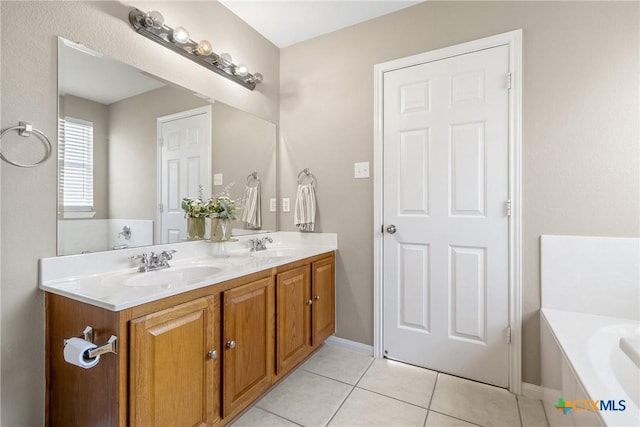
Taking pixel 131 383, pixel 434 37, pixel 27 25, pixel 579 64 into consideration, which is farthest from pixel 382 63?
pixel 131 383

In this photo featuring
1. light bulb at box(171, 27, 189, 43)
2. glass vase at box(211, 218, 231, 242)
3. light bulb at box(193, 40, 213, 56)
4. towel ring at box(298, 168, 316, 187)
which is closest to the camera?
light bulb at box(171, 27, 189, 43)

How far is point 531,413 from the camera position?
1520 mm

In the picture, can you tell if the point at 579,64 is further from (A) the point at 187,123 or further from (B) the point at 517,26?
(A) the point at 187,123

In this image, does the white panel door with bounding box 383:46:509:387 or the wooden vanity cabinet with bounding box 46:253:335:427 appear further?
the white panel door with bounding box 383:46:509:387

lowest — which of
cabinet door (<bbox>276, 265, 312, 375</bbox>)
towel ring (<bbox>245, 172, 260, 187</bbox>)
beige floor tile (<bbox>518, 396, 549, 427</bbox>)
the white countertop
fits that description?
beige floor tile (<bbox>518, 396, 549, 427</bbox>)

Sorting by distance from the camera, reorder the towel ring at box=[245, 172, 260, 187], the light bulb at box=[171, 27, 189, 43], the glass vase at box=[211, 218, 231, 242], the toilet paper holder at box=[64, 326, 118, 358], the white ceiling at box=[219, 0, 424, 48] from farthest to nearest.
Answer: the towel ring at box=[245, 172, 260, 187], the white ceiling at box=[219, 0, 424, 48], the glass vase at box=[211, 218, 231, 242], the light bulb at box=[171, 27, 189, 43], the toilet paper holder at box=[64, 326, 118, 358]

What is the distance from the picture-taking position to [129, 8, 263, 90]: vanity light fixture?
1462mm

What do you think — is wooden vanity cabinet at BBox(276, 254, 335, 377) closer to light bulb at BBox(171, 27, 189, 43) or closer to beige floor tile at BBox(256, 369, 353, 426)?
beige floor tile at BBox(256, 369, 353, 426)

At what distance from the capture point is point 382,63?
6.76ft

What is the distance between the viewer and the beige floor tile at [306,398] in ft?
4.93

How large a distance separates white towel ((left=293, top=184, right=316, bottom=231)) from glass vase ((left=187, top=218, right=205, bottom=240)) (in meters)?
0.75

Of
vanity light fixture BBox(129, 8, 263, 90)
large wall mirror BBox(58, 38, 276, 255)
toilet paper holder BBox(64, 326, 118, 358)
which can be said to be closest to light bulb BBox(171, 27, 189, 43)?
vanity light fixture BBox(129, 8, 263, 90)

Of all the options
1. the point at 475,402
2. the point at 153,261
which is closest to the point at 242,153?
the point at 153,261

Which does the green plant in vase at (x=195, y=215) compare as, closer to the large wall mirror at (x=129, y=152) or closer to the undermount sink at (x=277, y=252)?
the large wall mirror at (x=129, y=152)
